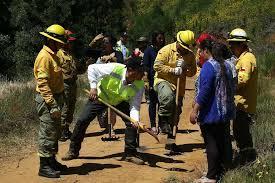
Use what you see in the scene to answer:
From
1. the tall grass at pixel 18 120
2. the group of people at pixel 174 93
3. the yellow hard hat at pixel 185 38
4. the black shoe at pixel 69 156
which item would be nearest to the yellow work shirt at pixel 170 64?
Result: the group of people at pixel 174 93

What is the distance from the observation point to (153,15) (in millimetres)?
29781

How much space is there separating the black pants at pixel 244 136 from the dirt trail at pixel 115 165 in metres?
0.64

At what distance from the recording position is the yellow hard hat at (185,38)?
7828 millimetres

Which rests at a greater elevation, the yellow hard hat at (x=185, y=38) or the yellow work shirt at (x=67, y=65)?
the yellow hard hat at (x=185, y=38)

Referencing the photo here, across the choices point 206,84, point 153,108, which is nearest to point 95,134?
point 153,108

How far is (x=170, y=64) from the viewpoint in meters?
8.22

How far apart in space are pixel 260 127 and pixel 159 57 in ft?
5.87

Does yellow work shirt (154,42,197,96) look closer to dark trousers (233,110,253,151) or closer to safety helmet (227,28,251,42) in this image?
safety helmet (227,28,251,42)

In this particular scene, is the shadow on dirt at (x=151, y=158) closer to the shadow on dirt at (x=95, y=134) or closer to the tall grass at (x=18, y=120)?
the tall grass at (x=18, y=120)

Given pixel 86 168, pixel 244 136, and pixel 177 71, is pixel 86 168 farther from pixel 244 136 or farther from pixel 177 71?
pixel 244 136

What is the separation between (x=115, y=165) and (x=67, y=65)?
7.04 feet

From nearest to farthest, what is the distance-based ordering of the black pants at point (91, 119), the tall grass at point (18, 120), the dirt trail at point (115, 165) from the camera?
the dirt trail at point (115, 165)
the black pants at point (91, 119)
the tall grass at point (18, 120)

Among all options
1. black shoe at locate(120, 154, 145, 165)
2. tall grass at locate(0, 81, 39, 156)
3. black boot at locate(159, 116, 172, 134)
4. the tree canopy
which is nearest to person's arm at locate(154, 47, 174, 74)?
black boot at locate(159, 116, 172, 134)

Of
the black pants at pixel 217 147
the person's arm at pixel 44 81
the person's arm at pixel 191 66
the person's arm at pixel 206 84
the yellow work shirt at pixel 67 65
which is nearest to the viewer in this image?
the person's arm at pixel 206 84
